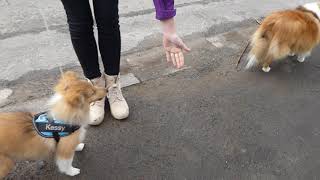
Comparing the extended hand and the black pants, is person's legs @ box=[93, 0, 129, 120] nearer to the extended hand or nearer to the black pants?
the black pants

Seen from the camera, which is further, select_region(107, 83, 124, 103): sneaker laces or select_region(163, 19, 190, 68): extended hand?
select_region(107, 83, 124, 103): sneaker laces

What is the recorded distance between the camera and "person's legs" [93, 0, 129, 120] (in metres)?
2.40

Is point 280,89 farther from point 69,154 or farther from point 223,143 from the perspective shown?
point 69,154

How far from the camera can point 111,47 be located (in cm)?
257

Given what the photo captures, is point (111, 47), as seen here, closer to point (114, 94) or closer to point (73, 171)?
point (114, 94)

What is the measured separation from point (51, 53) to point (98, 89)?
1.39m

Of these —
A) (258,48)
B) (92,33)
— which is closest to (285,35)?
(258,48)

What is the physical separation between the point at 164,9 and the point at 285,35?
5.04 ft

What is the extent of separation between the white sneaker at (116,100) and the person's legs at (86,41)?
6 centimetres

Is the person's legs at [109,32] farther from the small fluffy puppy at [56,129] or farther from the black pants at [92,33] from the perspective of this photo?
the small fluffy puppy at [56,129]

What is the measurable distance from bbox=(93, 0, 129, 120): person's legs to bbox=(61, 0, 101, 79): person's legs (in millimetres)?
60

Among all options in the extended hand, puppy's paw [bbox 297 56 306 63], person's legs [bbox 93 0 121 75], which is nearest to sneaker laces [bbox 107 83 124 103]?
person's legs [bbox 93 0 121 75]

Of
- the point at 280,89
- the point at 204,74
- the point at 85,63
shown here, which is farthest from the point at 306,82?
the point at 85,63

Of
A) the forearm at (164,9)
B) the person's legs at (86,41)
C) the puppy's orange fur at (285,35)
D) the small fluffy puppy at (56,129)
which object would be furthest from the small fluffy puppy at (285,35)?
the small fluffy puppy at (56,129)
